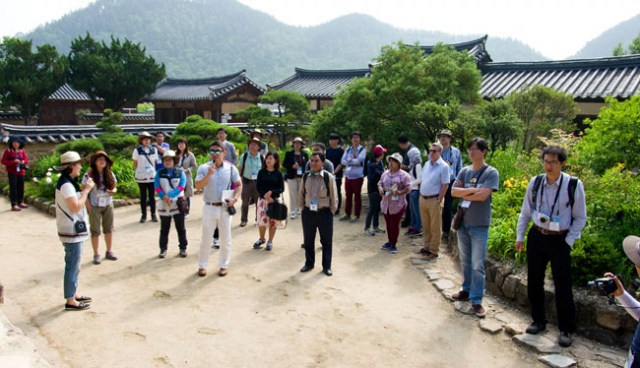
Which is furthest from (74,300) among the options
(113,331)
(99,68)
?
(99,68)

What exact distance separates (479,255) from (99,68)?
25.7 meters

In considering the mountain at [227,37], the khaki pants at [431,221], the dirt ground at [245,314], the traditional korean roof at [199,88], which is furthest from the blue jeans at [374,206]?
the mountain at [227,37]

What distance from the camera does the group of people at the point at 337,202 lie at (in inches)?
181

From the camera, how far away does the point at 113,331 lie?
4727 mm

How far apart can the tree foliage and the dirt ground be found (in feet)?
18.0

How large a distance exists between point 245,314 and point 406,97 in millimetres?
7230

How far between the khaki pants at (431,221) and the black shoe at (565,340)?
272 cm

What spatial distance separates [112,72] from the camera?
25.3 meters

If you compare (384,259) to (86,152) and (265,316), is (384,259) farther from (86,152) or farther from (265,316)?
(86,152)

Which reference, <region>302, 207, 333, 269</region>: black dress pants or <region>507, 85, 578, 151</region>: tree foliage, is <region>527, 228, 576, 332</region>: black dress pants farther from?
<region>507, 85, 578, 151</region>: tree foliage

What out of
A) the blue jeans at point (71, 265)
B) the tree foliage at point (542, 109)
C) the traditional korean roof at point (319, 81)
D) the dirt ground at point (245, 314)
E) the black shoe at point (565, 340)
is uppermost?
the traditional korean roof at point (319, 81)

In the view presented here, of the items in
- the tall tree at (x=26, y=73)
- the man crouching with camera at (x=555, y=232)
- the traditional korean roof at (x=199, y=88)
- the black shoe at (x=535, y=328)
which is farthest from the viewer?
the traditional korean roof at (x=199, y=88)

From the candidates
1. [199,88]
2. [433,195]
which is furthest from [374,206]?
[199,88]

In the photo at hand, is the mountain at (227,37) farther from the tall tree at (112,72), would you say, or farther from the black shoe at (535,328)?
the black shoe at (535,328)
